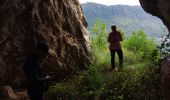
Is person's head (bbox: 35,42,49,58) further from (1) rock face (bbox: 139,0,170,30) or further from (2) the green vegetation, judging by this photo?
(1) rock face (bbox: 139,0,170,30)

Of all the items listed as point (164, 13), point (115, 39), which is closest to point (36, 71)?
point (164, 13)

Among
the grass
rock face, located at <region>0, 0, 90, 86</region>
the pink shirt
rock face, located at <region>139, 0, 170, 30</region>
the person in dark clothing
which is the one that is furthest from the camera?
the pink shirt

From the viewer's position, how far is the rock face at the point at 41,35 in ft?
54.2

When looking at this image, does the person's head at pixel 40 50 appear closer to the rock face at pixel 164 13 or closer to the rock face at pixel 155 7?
the rock face at pixel 164 13

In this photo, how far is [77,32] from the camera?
1941cm

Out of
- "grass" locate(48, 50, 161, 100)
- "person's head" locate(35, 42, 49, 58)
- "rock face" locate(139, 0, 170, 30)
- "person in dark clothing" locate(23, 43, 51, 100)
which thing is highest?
"rock face" locate(139, 0, 170, 30)

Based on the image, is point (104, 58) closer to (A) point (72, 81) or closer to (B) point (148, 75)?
(A) point (72, 81)

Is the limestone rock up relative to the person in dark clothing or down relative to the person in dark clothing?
down

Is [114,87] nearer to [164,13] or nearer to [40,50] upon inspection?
[164,13]

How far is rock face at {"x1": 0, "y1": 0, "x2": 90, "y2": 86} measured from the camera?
1653cm

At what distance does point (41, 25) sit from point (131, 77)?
4765mm

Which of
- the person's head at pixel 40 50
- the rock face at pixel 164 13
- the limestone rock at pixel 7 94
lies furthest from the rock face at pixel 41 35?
the person's head at pixel 40 50

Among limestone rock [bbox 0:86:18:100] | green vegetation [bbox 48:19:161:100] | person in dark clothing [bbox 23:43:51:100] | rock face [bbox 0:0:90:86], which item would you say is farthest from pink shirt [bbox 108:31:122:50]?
person in dark clothing [bbox 23:43:51:100]

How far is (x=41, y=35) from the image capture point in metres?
17.4
